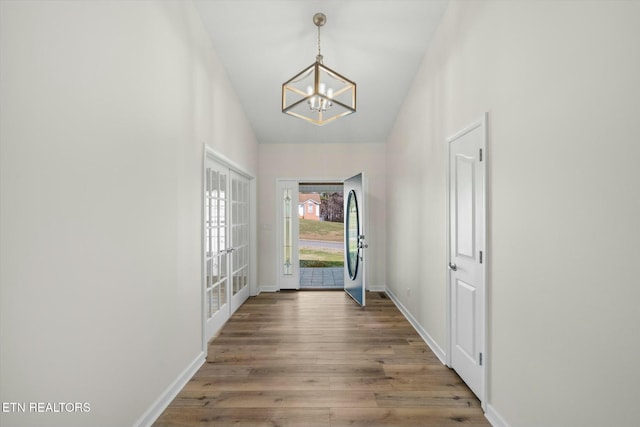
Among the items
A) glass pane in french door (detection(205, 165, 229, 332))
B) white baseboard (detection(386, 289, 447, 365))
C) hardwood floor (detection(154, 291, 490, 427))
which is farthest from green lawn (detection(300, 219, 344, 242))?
glass pane in french door (detection(205, 165, 229, 332))

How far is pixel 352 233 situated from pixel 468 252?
2.80 m

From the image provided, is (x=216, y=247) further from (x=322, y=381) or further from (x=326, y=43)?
(x=326, y=43)

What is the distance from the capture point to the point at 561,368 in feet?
4.75

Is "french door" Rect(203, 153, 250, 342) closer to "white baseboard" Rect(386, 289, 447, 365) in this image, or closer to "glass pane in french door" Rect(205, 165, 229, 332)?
"glass pane in french door" Rect(205, 165, 229, 332)

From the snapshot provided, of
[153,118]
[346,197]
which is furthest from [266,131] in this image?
[153,118]

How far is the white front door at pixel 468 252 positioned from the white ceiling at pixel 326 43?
1.34 m

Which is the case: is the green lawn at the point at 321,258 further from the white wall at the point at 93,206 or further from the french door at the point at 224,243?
the white wall at the point at 93,206

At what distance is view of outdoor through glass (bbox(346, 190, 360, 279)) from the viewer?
481 centimetres

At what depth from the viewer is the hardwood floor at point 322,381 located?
2018mm

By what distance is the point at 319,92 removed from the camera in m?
2.26

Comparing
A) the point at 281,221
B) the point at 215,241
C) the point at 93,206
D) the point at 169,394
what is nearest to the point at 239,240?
the point at 281,221

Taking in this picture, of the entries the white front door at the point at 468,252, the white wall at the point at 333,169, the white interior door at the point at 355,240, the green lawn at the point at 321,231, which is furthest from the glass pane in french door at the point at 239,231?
the green lawn at the point at 321,231

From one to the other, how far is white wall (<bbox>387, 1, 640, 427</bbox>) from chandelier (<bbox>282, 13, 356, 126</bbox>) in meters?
1.00

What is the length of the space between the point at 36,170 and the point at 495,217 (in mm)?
2357
